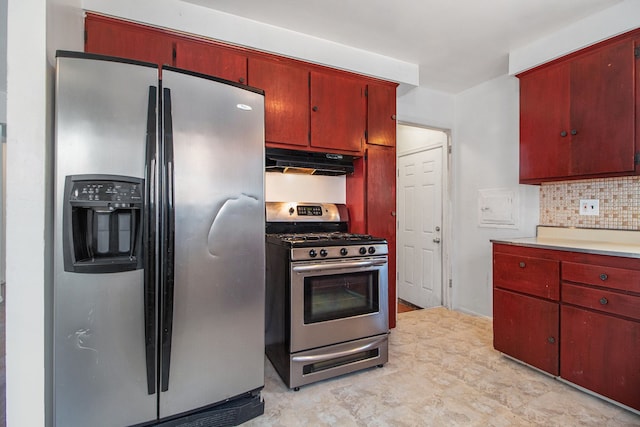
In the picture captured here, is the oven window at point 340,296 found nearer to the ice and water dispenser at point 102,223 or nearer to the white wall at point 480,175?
the ice and water dispenser at point 102,223

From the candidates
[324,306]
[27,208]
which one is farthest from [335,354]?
[27,208]

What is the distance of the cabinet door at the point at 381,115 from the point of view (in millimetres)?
2838

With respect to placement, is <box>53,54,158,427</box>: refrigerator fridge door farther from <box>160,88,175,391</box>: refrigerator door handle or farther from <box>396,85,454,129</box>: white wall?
<box>396,85,454,129</box>: white wall

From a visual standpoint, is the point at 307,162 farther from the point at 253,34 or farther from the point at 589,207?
the point at 589,207

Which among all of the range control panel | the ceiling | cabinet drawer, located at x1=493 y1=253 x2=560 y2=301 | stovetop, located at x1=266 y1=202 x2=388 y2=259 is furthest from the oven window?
the ceiling

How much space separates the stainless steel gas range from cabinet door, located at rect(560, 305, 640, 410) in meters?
1.17

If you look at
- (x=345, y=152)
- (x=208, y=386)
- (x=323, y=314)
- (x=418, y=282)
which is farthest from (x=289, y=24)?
(x=418, y=282)

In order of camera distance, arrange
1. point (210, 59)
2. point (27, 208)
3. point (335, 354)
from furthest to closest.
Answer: point (210, 59)
point (335, 354)
point (27, 208)

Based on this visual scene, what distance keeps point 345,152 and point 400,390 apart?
1872 millimetres

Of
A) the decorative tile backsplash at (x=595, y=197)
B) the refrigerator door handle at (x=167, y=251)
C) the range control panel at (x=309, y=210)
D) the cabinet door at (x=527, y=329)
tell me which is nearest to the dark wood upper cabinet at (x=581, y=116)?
the decorative tile backsplash at (x=595, y=197)

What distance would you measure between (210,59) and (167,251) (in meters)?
1.49

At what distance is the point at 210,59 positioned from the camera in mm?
2229

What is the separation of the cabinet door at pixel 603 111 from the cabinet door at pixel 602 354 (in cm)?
104

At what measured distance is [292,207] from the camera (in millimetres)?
2721
